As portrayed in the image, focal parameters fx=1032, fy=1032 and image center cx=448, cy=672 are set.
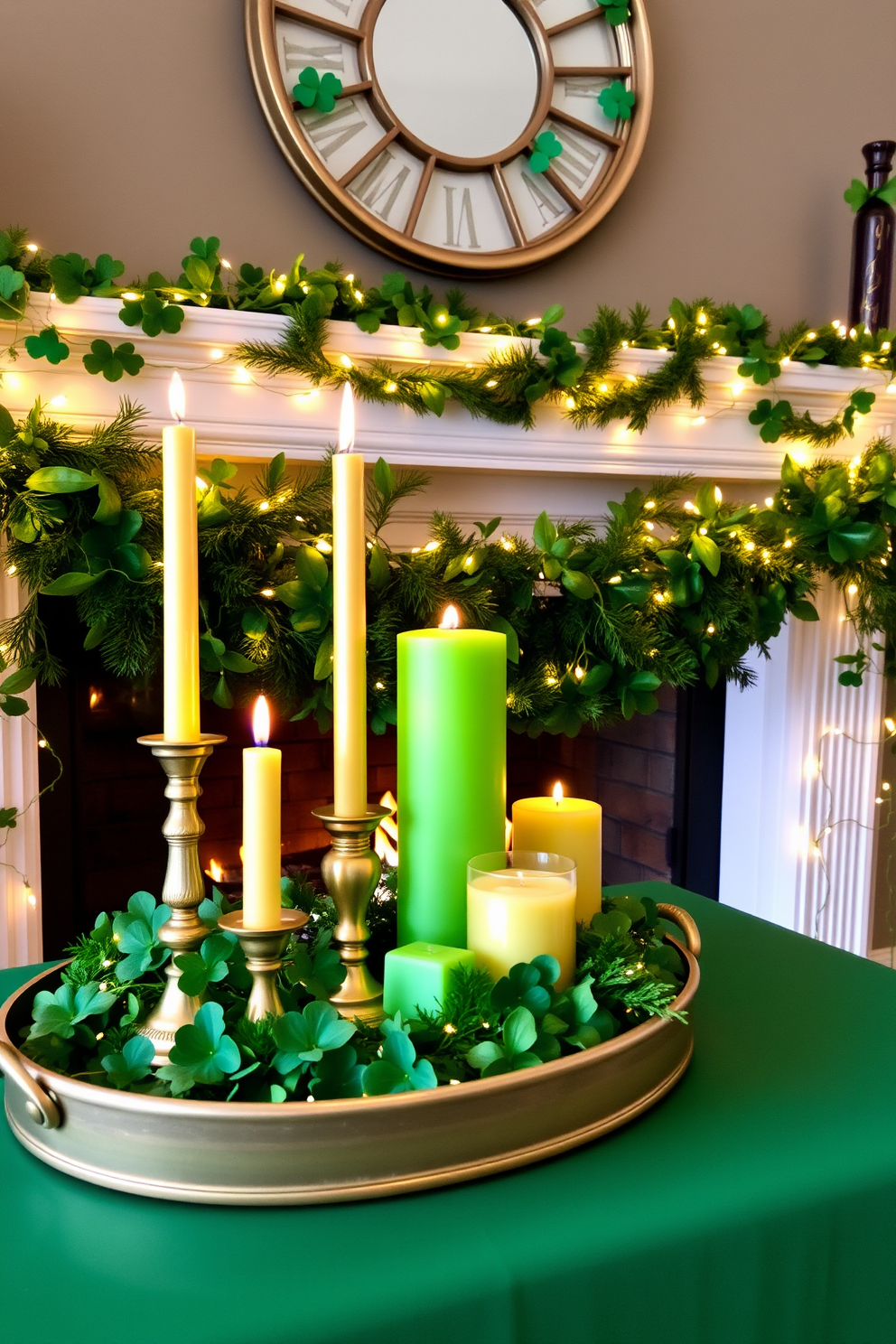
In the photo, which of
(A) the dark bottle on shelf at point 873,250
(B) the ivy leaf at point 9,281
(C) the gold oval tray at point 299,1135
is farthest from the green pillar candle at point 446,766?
(A) the dark bottle on shelf at point 873,250

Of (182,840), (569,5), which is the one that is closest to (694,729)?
(569,5)

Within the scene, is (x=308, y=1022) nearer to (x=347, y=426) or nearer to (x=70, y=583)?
(x=347, y=426)

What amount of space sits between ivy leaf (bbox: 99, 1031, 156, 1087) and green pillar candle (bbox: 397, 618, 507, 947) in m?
0.16

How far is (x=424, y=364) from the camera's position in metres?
1.41

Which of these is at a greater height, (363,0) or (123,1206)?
(363,0)

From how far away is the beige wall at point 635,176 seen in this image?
133 cm

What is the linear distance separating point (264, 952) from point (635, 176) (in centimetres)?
161

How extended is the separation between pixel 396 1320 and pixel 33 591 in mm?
994

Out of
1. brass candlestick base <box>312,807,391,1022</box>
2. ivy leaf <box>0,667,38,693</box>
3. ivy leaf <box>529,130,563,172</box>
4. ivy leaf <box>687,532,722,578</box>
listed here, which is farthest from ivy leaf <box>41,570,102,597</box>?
ivy leaf <box>529,130,563,172</box>

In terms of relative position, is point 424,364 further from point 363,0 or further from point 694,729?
point 694,729

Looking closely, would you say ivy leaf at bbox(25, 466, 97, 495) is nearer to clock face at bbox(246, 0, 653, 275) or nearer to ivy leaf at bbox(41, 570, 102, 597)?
ivy leaf at bbox(41, 570, 102, 597)

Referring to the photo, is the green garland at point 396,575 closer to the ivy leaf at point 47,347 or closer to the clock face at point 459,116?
the ivy leaf at point 47,347

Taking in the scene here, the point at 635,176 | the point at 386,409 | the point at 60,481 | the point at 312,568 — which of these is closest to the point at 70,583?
the point at 60,481

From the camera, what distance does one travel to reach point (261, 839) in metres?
Result: 0.48
